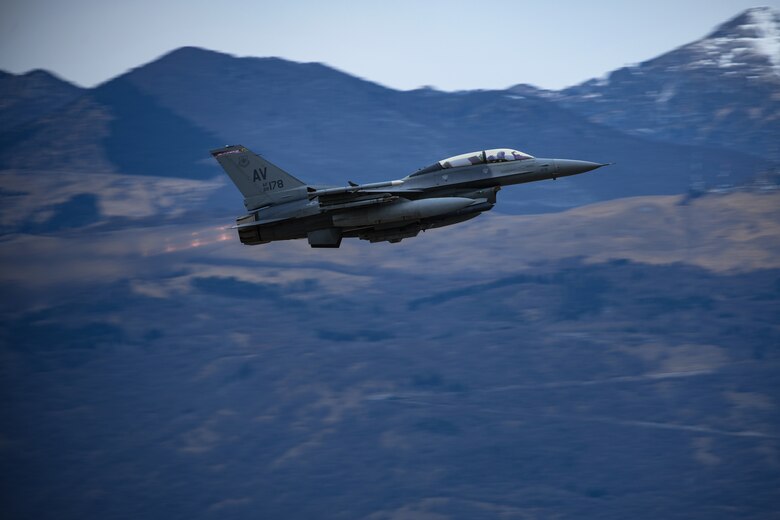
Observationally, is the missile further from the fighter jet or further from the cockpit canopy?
the cockpit canopy

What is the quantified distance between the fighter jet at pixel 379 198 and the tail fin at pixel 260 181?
0.14ft

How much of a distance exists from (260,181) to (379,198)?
5.70 metres

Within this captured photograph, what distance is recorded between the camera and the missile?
145ft

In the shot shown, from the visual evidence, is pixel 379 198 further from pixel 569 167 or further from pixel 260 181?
pixel 569 167

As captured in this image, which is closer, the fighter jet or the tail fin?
the fighter jet

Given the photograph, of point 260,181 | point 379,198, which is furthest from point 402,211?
point 260,181

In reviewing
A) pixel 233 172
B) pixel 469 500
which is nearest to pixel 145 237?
pixel 469 500

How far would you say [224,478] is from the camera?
198m

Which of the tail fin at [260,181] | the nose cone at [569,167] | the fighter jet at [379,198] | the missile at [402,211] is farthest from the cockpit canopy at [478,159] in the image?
the tail fin at [260,181]

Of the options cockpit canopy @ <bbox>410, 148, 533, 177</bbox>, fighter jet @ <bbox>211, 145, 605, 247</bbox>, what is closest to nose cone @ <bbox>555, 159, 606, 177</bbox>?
fighter jet @ <bbox>211, 145, 605, 247</bbox>

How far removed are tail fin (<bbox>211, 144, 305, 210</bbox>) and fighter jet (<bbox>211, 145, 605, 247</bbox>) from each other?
1.7 inches

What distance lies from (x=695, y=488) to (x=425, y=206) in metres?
161

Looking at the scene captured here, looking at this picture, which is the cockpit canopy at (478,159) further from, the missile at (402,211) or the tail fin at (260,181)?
the tail fin at (260,181)

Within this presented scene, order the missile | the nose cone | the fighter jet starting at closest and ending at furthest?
the missile, the fighter jet, the nose cone
